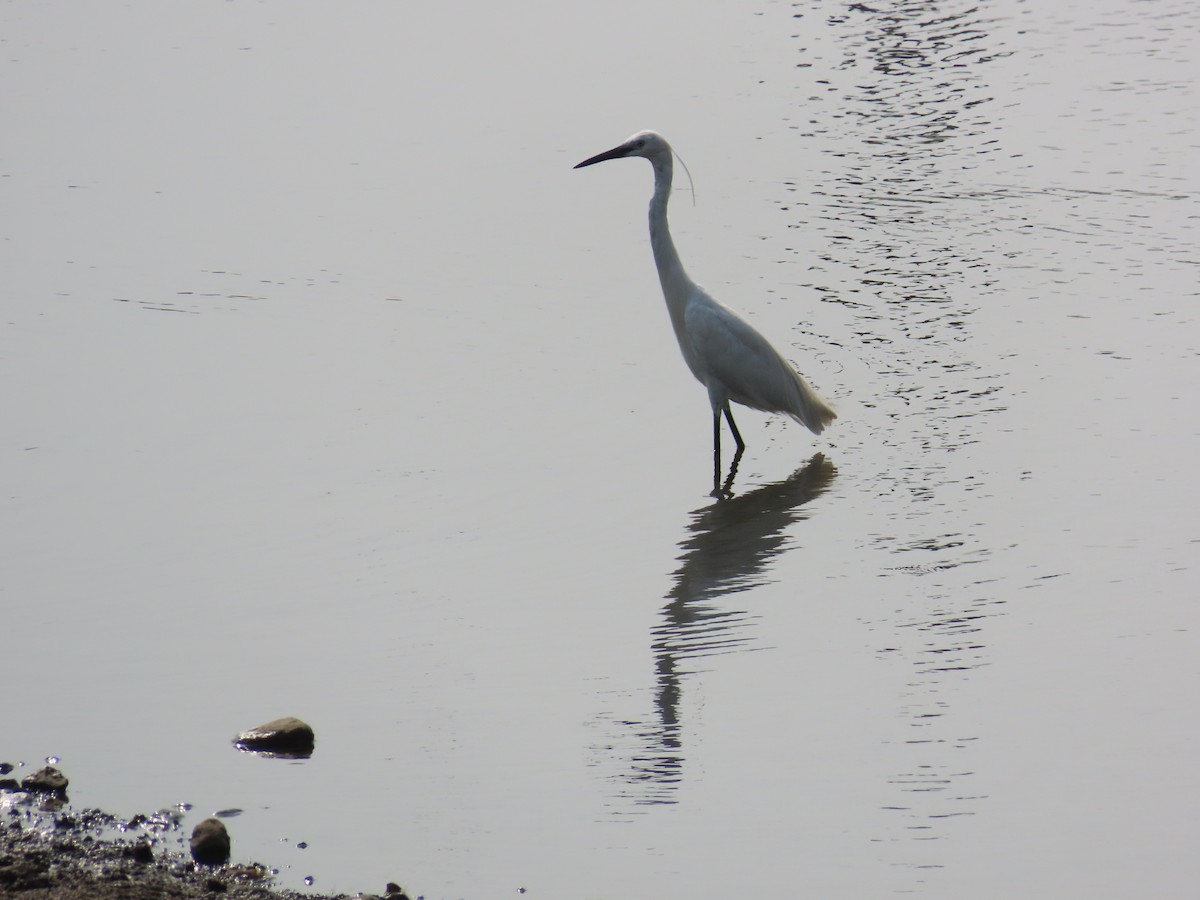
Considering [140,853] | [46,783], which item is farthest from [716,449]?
[140,853]

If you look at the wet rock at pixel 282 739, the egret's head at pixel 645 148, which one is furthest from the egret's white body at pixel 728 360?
the wet rock at pixel 282 739

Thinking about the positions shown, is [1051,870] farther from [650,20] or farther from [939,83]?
[650,20]

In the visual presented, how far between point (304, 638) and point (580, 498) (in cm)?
219

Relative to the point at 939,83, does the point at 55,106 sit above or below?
above

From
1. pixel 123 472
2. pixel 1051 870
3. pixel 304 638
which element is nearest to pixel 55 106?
pixel 123 472

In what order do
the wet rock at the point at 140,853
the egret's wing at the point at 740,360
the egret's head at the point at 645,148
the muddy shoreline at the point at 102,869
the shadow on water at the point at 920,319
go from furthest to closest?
the egret's head at the point at 645,148 → the egret's wing at the point at 740,360 → the shadow on water at the point at 920,319 → the wet rock at the point at 140,853 → the muddy shoreline at the point at 102,869

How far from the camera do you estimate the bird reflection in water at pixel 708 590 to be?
19.6 feet

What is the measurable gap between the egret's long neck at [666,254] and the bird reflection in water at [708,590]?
1380 mm

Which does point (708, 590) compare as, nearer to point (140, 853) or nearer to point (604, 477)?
point (604, 477)

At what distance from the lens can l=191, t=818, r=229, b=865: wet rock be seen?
196 inches

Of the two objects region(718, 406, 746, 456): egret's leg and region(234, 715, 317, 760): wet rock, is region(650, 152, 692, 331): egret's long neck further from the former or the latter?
region(234, 715, 317, 760): wet rock

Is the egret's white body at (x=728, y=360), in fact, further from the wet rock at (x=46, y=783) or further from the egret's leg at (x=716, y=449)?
the wet rock at (x=46, y=783)

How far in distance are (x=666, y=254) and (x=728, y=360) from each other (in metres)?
0.87

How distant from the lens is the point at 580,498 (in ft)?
28.7
